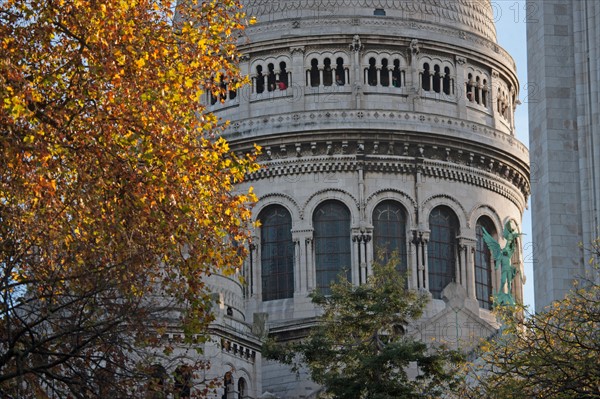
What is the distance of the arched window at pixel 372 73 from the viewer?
3701 inches

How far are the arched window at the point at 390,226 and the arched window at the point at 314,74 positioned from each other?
22.8 feet

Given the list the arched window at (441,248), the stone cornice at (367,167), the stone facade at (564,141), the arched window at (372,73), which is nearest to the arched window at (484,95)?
the stone cornice at (367,167)

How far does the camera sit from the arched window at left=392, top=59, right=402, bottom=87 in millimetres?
94062

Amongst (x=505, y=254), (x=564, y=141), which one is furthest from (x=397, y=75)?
(x=564, y=141)

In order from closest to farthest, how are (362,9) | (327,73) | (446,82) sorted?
(327,73) < (362,9) < (446,82)

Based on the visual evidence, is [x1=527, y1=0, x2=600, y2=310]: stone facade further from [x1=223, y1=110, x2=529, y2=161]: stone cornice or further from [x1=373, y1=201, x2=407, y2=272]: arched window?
[x1=223, y1=110, x2=529, y2=161]: stone cornice

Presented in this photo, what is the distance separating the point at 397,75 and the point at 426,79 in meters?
1.54

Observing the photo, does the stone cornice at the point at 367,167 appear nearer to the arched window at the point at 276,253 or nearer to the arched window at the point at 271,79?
the arched window at the point at 276,253

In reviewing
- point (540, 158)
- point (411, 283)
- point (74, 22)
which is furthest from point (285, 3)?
point (74, 22)

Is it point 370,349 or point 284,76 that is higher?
point 284,76

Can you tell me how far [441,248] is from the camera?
301 ft

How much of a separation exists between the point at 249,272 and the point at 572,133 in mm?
38256

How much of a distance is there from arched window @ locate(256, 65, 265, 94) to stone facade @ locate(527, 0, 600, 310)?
39.7 metres

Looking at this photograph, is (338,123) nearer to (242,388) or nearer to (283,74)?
(283,74)
